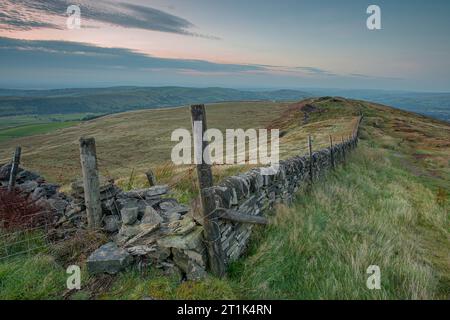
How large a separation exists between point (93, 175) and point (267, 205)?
390 cm

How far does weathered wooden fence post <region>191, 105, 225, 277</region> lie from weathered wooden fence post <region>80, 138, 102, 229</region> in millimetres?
2596

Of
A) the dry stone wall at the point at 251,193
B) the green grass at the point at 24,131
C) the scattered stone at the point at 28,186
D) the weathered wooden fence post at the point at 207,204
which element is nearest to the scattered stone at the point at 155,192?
the dry stone wall at the point at 251,193

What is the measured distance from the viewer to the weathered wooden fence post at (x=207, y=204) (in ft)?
16.3

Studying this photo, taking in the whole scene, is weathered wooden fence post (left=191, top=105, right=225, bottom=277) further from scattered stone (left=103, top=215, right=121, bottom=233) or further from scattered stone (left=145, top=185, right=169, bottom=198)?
scattered stone (left=145, top=185, right=169, bottom=198)

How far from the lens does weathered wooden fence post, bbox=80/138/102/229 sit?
6500 mm

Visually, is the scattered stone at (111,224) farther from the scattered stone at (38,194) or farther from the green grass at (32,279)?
the scattered stone at (38,194)

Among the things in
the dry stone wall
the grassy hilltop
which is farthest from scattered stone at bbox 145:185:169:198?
the dry stone wall

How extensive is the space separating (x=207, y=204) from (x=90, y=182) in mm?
2926

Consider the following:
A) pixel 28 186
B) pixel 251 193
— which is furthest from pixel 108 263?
pixel 28 186

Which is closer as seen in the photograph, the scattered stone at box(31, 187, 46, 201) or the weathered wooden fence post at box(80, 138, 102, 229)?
the weathered wooden fence post at box(80, 138, 102, 229)

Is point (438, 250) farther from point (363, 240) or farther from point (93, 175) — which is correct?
point (93, 175)

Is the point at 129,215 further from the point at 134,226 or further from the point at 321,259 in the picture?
the point at 321,259

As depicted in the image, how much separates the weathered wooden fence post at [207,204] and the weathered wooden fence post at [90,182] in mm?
2596

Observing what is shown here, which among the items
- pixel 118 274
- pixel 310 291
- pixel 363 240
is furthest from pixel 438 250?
pixel 118 274
